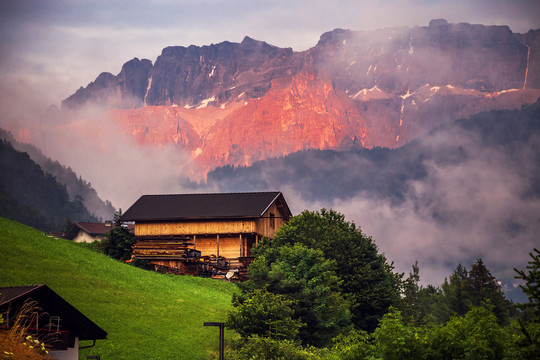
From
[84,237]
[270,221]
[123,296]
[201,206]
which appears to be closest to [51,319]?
[123,296]

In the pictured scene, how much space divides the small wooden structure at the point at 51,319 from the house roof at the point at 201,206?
57644 millimetres

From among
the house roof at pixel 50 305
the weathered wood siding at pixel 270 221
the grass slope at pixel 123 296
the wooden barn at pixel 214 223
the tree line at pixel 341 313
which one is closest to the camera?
the house roof at pixel 50 305

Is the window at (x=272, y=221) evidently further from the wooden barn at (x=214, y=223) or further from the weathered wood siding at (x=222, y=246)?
the weathered wood siding at (x=222, y=246)

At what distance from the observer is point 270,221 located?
97125 millimetres

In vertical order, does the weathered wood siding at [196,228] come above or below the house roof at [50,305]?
above

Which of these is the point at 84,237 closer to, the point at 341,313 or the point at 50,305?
the point at 341,313

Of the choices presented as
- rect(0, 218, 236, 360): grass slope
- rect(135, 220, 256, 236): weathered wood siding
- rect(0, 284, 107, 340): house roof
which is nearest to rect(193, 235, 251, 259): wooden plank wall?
rect(135, 220, 256, 236): weathered wood siding

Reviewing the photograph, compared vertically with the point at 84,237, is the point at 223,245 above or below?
below

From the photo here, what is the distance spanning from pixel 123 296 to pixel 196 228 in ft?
123

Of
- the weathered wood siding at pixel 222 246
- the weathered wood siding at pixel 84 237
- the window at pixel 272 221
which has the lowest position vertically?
the weathered wood siding at pixel 222 246

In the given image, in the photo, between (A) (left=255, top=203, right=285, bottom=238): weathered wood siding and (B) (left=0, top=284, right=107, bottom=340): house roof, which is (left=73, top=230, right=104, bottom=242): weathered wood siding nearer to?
(A) (left=255, top=203, right=285, bottom=238): weathered wood siding

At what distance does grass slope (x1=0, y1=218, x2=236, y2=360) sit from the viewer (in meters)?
44.8

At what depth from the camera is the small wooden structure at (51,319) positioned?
95.8 ft

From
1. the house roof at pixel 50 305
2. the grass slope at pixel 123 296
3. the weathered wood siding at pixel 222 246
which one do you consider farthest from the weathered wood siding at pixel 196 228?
the house roof at pixel 50 305
